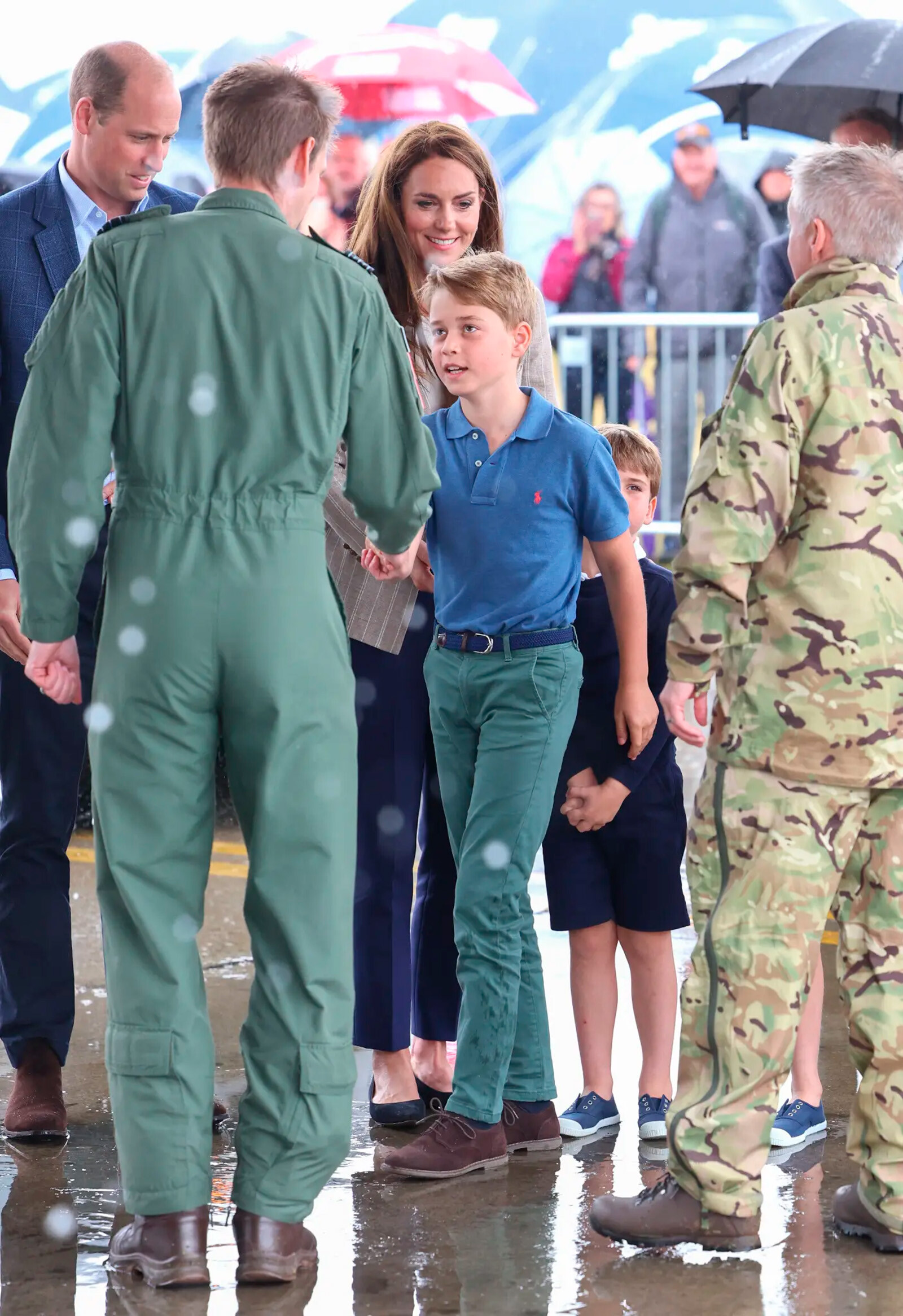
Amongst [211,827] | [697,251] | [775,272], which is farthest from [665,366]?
[211,827]

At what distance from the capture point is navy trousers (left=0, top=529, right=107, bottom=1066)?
3697 millimetres

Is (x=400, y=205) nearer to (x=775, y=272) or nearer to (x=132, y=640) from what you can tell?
(x=132, y=640)

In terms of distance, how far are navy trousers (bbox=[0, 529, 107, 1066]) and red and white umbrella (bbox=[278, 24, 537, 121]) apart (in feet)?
29.4

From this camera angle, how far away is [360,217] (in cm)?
388

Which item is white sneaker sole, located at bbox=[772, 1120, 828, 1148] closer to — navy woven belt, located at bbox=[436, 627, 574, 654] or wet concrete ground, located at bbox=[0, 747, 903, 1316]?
wet concrete ground, located at bbox=[0, 747, 903, 1316]

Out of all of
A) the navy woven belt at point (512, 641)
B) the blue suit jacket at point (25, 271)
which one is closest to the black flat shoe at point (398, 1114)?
the navy woven belt at point (512, 641)

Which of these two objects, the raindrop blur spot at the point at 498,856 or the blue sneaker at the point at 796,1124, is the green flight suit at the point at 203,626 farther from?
the blue sneaker at the point at 796,1124

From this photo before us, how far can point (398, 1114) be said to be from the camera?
3.70 metres

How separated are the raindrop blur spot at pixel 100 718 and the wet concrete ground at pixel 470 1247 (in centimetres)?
88

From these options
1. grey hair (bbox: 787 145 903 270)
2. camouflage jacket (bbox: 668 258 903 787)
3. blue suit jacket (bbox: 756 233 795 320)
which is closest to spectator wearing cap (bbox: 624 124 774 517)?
blue suit jacket (bbox: 756 233 795 320)

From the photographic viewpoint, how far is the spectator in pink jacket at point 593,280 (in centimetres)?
1086

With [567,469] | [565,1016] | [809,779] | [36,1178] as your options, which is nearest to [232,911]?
[565,1016]

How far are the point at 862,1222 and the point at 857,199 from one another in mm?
1698

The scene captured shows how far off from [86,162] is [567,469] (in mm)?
1188
